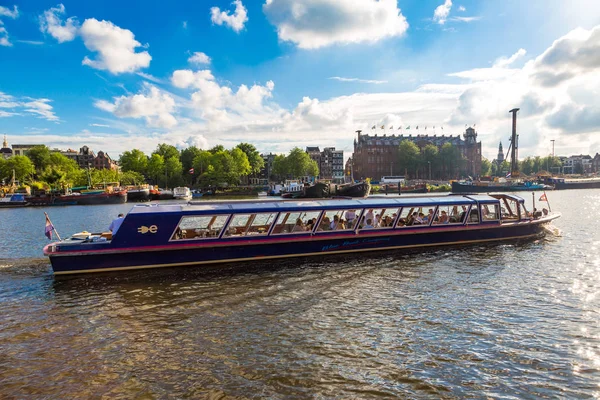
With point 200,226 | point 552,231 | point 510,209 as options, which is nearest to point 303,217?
point 200,226

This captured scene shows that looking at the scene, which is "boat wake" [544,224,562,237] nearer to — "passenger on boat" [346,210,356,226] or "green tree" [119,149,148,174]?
"passenger on boat" [346,210,356,226]

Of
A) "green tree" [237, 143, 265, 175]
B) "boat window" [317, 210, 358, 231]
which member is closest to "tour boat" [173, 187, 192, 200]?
"green tree" [237, 143, 265, 175]

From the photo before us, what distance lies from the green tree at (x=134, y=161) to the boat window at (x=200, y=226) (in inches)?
4758

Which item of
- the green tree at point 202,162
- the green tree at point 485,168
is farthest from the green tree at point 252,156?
the green tree at point 485,168

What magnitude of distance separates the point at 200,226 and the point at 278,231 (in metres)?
3.83

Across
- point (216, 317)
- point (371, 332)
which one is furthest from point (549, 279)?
point (216, 317)

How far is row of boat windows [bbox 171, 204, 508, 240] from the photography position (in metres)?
18.3

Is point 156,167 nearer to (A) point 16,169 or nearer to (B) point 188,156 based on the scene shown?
(B) point 188,156

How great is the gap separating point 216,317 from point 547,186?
127240 millimetres

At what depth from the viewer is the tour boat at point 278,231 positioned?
55.7 ft

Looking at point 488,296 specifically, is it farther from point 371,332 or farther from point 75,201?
point 75,201

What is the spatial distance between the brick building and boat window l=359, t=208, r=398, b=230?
5759 inches

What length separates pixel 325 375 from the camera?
28.1 feet

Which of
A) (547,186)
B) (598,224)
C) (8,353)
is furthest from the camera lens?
(547,186)
